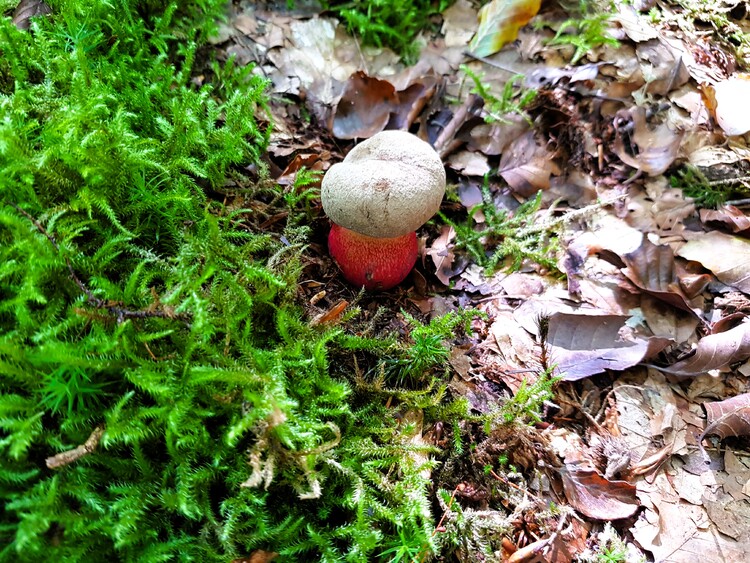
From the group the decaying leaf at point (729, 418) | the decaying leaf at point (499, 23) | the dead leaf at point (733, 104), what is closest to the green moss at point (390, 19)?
the decaying leaf at point (499, 23)

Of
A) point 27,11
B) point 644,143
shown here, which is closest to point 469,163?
point 644,143

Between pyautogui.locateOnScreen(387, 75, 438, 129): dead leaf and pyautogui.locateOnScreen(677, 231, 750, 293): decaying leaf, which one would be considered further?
pyautogui.locateOnScreen(387, 75, 438, 129): dead leaf

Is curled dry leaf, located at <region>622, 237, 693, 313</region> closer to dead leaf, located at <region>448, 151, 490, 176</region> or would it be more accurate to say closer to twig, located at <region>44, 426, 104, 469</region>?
dead leaf, located at <region>448, 151, 490, 176</region>

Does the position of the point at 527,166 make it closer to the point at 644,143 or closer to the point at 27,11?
the point at 644,143

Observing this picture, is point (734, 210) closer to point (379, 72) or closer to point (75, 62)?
point (379, 72)

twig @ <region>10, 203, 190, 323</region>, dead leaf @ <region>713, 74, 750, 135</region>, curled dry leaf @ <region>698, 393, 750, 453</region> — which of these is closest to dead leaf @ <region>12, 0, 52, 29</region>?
twig @ <region>10, 203, 190, 323</region>

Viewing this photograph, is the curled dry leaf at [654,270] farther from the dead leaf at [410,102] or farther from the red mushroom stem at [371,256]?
the dead leaf at [410,102]
